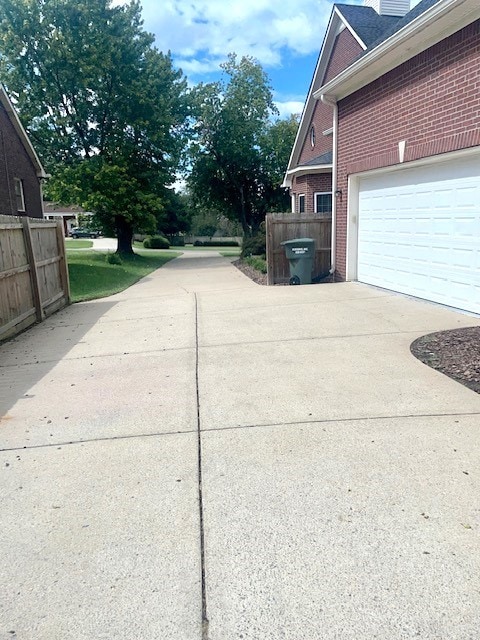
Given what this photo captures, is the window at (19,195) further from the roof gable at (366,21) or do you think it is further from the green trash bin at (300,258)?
the roof gable at (366,21)

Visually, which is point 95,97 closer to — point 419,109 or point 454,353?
point 419,109

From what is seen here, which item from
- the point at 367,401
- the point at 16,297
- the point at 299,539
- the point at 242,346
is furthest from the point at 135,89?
the point at 299,539

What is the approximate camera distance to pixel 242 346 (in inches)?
266

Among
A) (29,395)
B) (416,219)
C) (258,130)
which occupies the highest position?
(258,130)

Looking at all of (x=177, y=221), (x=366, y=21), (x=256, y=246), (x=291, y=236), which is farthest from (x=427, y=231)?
(x=177, y=221)

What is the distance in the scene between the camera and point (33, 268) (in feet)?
30.5

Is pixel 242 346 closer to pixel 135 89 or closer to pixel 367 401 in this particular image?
pixel 367 401

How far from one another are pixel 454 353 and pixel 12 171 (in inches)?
789

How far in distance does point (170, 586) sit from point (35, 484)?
1.48m

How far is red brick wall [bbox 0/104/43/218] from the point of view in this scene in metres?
19.6

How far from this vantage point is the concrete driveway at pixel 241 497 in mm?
2217

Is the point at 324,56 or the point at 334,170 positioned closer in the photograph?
the point at 334,170

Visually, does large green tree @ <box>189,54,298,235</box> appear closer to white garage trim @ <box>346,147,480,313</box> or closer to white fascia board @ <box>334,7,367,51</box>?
white fascia board @ <box>334,7,367,51</box>

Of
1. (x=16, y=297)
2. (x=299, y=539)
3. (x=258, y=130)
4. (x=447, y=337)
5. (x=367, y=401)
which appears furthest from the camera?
(x=258, y=130)
